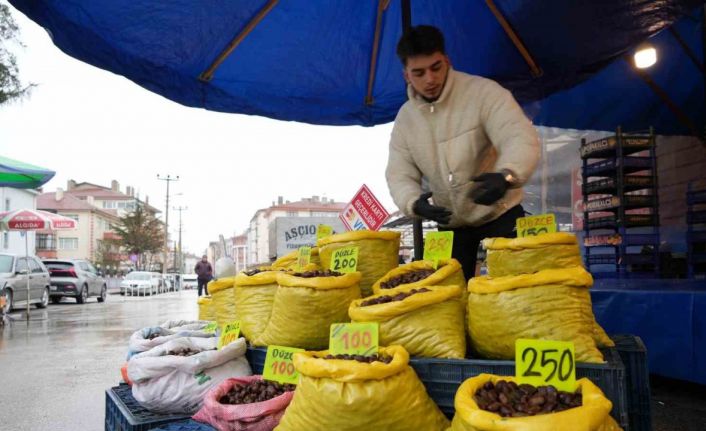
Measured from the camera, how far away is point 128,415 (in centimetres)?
238

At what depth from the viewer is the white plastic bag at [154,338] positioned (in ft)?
10.1

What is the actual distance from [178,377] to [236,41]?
8.07ft

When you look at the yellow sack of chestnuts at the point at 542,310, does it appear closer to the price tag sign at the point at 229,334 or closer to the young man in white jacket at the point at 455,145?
the young man in white jacket at the point at 455,145

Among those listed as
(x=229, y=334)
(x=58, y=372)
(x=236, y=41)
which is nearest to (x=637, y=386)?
(x=229, y=334)

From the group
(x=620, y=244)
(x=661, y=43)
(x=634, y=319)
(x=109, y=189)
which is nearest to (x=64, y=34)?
(x=634, y=319)

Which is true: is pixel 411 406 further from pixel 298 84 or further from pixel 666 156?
pixel 666 156

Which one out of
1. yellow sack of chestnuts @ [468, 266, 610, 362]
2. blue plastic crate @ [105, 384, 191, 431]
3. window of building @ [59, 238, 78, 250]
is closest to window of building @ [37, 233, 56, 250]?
window of building @ [59, 238, 78, 250]

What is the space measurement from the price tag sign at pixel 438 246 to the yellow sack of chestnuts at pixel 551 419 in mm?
1068

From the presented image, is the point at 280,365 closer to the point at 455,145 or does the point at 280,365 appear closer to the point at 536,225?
the point at 536,225

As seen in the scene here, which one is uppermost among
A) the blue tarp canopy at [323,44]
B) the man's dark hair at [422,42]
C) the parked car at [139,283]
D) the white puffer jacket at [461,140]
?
the blue tarp canopy at [323,44]

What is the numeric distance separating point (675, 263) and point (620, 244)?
0.67 m

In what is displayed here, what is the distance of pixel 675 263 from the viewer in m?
5.61

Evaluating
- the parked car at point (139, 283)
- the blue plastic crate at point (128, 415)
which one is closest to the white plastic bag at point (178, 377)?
the blue plastic crate at point (128, 415)

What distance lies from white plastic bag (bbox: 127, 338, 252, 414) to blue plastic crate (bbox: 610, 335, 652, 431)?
5.98 feet
